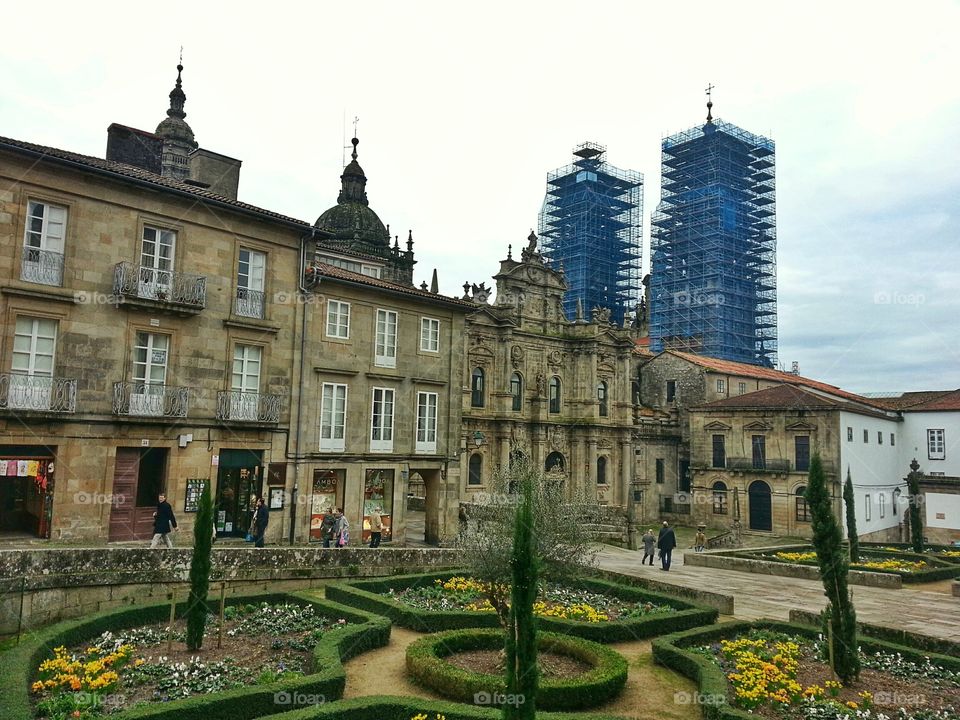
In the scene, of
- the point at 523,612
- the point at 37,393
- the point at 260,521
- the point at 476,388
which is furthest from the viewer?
the point at 476,388

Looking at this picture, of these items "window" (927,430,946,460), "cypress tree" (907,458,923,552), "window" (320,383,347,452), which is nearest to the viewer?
"window" (320,383,347,452)

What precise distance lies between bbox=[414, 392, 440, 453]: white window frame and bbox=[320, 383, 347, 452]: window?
3.75 meters

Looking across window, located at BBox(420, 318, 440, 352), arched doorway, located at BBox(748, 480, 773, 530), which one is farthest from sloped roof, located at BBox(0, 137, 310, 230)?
arched doorway, located at BBox(748, 480, 773, 530)

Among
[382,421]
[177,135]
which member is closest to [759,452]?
[382,421]

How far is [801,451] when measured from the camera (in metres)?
50.4

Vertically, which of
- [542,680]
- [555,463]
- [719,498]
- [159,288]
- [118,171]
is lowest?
[542,680]

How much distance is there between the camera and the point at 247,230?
26.0m

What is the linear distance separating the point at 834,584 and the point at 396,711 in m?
A: 8.41

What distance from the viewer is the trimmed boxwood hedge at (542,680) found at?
38.9 feet

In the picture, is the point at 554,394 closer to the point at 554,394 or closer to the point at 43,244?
the point at 554,394

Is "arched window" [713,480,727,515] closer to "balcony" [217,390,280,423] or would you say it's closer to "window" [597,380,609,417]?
"window" [597,380,609,417]

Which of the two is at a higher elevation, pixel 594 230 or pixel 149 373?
pixel 594 230

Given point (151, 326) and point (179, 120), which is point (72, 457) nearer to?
point (151, 326)

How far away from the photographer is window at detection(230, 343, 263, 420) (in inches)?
985
